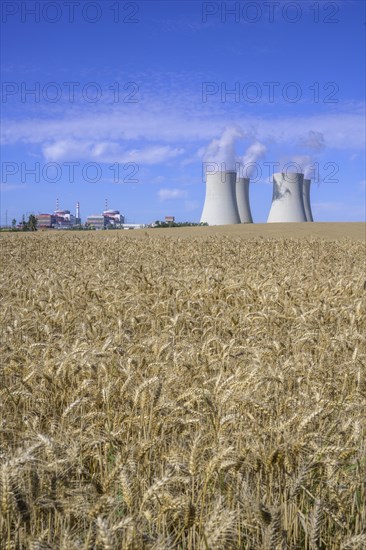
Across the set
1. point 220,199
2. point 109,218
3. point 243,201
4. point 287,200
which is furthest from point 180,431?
point 109,218

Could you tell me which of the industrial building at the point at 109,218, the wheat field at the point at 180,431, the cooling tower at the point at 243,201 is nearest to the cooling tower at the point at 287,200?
the cooling tower at the point at 243,201

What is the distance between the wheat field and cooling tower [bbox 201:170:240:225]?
33466 millimetres

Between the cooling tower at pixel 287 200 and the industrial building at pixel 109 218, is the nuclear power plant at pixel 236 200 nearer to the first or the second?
the cooling tower at pixel 287 200

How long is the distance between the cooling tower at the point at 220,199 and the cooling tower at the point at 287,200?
320 cm

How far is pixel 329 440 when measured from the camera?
2.75m

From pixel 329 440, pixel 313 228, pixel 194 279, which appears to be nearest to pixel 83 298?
pixel 194 279

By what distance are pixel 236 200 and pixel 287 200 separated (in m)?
3.60

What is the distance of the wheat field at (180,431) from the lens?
1977 millimetres

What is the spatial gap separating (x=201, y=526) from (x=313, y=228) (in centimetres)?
3584

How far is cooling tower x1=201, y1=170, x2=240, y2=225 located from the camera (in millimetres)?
39625

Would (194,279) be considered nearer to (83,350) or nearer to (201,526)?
(83,350)

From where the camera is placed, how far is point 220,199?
133 feet

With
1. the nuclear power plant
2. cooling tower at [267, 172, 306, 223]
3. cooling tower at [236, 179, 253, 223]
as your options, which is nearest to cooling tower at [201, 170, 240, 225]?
the nuclear power plant

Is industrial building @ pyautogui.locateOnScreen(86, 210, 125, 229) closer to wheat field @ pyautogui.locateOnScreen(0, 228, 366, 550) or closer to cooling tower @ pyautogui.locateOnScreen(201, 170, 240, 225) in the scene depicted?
cooling tower @ pyautogui.locateOnScreen(201, 170, 240, 225)
